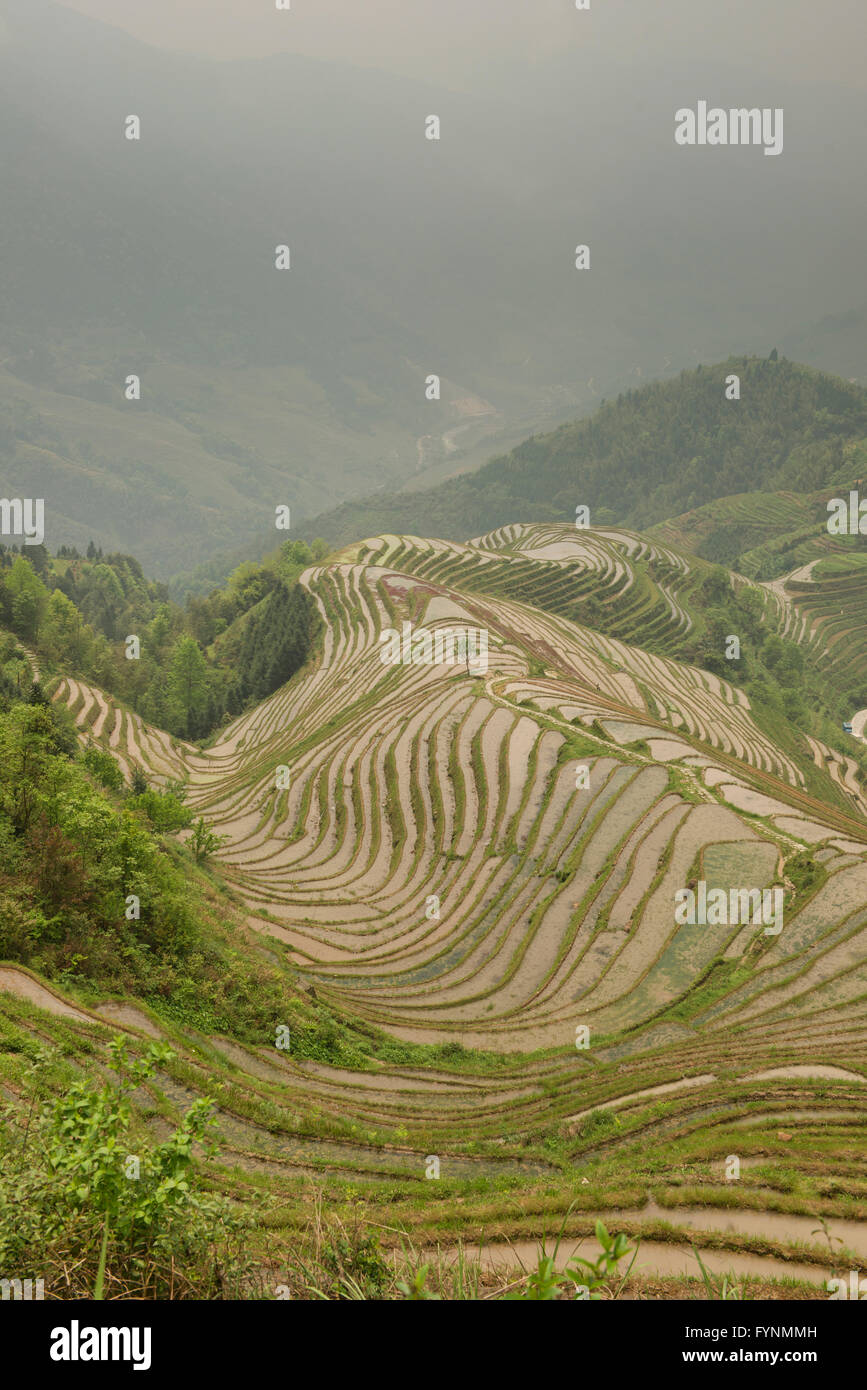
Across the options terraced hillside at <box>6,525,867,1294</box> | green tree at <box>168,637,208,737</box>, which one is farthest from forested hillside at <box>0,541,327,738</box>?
terraced hillside at <box>6,525,867,1294</box>

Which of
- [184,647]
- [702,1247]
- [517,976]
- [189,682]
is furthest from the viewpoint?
[189,682]

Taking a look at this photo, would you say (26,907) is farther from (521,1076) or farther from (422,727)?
(422,727)

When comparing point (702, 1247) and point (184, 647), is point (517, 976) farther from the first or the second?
point (184, 647)

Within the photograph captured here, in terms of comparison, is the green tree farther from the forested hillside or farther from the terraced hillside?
the terraced hillside

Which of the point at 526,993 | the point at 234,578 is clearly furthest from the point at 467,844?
the point at 234,578

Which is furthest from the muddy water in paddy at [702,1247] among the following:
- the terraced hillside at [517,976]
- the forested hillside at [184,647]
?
the forested hillside at [184,647]

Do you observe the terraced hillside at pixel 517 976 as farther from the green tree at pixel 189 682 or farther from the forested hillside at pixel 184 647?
the green tree at pixel 189 682

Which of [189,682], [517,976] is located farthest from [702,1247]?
[189,682]
